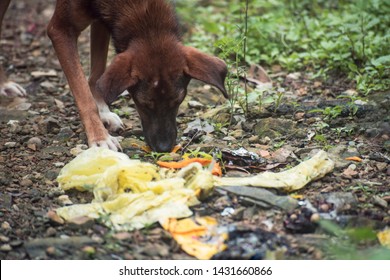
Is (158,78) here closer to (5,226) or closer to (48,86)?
(5,226)

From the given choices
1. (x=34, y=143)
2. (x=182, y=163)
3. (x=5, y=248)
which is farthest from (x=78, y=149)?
(x=5, y=248)

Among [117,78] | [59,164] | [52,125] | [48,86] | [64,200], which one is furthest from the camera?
[48,86]

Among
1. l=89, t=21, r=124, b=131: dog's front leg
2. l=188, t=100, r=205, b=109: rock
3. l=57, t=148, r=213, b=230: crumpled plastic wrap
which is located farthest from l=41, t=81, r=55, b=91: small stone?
l=57, t=148, r=213, b=230: crumpled plastic wrap

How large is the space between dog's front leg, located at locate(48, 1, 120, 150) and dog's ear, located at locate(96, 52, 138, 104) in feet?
2.14

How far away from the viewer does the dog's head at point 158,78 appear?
534cm

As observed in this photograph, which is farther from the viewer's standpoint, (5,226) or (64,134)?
(64,134)

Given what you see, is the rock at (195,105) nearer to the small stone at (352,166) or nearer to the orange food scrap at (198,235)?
the small stone at (352,166)

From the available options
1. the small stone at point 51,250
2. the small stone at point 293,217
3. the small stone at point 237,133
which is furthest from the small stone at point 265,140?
the small stone at point 51,250

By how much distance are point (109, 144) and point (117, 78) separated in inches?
26.3

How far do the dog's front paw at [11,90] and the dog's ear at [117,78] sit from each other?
7.47 ft

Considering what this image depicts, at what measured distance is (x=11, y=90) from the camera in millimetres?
7398

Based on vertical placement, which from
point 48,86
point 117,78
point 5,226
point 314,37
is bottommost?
point 48,86
